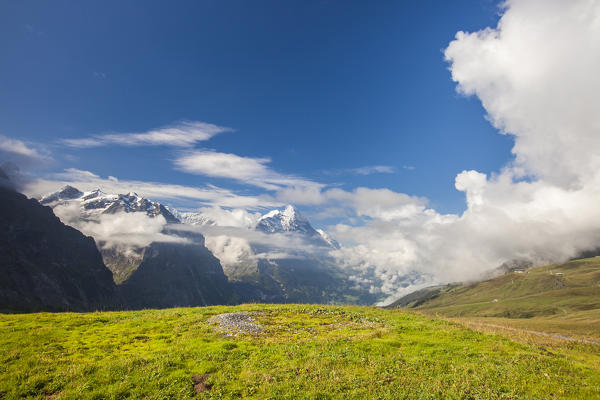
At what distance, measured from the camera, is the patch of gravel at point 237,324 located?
2781cm

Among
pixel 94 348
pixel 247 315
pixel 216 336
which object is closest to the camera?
pixel 94 348

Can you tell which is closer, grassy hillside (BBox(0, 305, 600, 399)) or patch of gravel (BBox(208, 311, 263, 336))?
grassy hillside (BBox(0, 305, 600, 399))

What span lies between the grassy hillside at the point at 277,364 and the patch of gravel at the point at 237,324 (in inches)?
41.4

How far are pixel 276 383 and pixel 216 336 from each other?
11829 millimetres

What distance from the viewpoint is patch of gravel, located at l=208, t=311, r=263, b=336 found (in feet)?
91.3

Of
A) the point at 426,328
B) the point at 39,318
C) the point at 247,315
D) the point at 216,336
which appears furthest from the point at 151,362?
the point at 426,328

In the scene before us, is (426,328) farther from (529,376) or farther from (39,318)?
(39,318)

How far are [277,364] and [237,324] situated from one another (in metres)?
13.4

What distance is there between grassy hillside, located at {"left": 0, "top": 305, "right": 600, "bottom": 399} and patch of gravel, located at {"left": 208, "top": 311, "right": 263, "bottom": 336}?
3.45 feet

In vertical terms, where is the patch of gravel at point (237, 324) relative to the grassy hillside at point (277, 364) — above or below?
below

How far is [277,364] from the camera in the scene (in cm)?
1862

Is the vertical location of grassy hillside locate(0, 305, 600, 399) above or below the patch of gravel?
above

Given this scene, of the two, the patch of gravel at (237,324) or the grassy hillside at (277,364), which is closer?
the grassy hillside at (277,364)

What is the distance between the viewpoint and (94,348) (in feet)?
70.9
